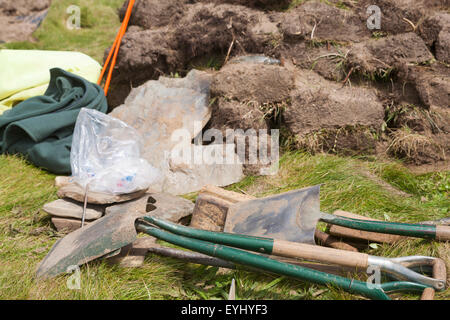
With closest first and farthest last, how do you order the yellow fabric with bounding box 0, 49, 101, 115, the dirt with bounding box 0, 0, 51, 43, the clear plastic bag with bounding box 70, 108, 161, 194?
the clear plastic bag with bounding box 70, 108, 161, 194
the yellow fabric with bounding box 0, 49, 101, 115
the dirt with bounding box 0, 0, 51, 43

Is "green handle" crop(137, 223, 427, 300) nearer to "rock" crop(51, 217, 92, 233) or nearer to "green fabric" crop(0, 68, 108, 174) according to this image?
"rock" crop(51, 217, 92, 233)

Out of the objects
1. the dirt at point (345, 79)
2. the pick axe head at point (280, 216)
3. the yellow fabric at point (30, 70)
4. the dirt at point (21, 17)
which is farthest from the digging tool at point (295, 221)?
the dirt at point (21, 17)

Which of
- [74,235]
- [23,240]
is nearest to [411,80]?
[74,235]

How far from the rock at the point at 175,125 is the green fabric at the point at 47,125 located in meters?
0.35

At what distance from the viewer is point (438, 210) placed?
8.70ft

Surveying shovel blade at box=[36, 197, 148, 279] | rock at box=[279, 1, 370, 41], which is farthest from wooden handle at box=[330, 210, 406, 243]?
rock at box=[279, 1, 370, 41]

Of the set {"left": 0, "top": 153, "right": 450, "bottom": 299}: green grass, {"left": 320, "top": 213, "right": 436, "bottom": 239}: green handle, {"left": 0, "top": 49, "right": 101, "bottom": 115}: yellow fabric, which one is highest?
{"left": 0, "top": 49, "right": 101, "bottom": 115}: yellow fabric

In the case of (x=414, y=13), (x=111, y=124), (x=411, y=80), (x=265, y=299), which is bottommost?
(x=265, y=299)

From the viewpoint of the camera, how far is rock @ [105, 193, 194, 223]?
259cm

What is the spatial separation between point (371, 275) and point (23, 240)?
198 cm

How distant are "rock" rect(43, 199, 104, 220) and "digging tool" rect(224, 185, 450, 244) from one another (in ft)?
2.89

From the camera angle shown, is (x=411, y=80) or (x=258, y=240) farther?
(x=411, y=80)

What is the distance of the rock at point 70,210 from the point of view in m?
2.59
